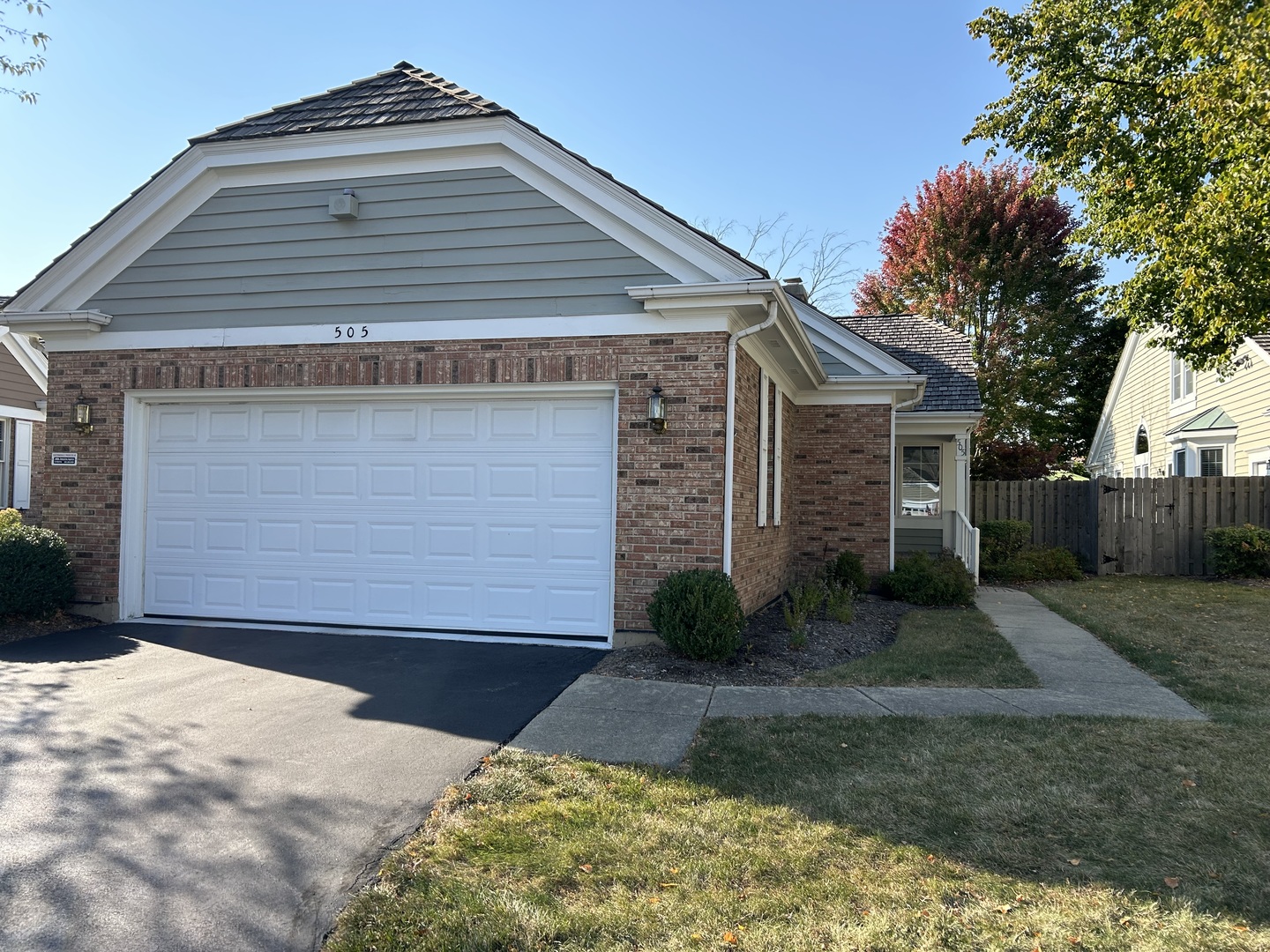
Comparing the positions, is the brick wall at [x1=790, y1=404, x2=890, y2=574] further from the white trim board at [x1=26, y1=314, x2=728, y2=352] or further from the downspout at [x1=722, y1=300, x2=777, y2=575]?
the white trim board at [x1=26, y1=314, x2=728, y2=352]

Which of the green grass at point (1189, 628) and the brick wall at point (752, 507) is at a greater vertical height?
the brick wall at point (752, 507)

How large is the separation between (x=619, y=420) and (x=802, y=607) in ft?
11.2

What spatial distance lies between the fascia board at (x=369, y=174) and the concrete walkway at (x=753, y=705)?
3799 millimetres

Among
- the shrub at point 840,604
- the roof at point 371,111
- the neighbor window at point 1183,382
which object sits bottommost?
the shrub at point 840,604

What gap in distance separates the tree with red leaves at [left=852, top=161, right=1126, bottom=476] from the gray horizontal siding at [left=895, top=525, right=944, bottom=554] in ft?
42.3

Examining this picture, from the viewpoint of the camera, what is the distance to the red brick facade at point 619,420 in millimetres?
7742

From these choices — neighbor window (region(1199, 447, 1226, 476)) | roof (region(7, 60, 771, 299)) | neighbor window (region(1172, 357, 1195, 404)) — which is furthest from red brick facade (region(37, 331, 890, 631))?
neighbor window (region(1172, 357, 1195, 404))

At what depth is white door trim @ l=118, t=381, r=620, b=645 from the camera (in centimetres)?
843

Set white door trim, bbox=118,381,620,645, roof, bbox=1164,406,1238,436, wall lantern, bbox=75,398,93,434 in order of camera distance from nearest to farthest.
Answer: white door trim, bbox=118,381,620,645 → wall lantern, bbox=75,398,93,434 → roof, bbox=1164,406,1238,436

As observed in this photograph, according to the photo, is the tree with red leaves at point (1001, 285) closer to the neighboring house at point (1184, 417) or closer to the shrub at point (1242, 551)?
the neighboring house at point (1184, 417)

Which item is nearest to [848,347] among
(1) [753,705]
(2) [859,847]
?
(1) [753,705]

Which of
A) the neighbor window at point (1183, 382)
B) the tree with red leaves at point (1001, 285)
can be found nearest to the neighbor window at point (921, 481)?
the neighbor window at point (1183, 382)

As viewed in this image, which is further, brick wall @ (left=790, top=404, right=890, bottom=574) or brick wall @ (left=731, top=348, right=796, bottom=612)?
brick wall @ (left=790, top=404, right=890, bottom=574)

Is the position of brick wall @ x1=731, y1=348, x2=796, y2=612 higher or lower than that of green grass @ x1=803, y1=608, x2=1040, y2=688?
higher
